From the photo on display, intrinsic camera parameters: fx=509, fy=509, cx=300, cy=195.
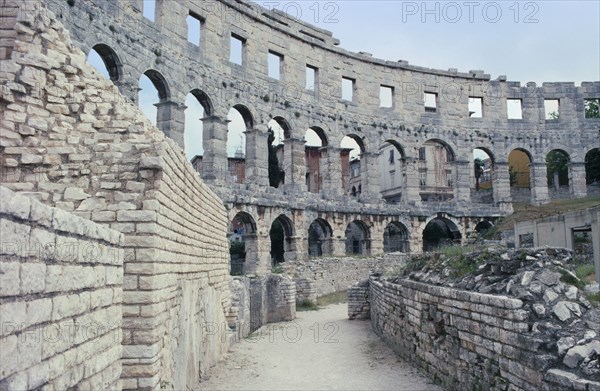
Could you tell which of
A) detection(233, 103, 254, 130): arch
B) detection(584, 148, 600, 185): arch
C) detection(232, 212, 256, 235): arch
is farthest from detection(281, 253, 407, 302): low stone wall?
detection(584, 148, 600, 185): arch

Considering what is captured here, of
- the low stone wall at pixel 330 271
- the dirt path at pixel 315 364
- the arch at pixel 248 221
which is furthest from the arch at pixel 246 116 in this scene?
the dirt path at pixel 315 364

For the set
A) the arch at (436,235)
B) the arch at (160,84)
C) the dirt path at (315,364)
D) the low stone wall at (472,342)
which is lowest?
the dirt path at (315,364)

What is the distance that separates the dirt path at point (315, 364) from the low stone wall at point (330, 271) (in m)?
6.33

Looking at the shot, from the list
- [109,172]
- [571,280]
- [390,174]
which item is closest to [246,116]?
[109,172]

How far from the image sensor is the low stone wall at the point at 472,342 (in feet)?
17.5

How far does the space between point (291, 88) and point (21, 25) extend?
22.3 metres

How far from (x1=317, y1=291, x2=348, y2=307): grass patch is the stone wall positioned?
1834 centimetres

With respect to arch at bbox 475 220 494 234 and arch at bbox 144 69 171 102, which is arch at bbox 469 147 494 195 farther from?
arch at bbox 144 69 171 102

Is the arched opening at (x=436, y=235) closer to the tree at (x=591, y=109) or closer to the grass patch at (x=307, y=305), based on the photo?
the grass patch at (x=307, y=305)

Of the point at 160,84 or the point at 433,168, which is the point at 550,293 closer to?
the point at 160,84

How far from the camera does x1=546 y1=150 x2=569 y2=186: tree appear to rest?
135 ft

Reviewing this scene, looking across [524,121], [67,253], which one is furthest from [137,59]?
[524,121]

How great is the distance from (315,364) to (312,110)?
19.8 meters

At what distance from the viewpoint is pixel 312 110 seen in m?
28.6
